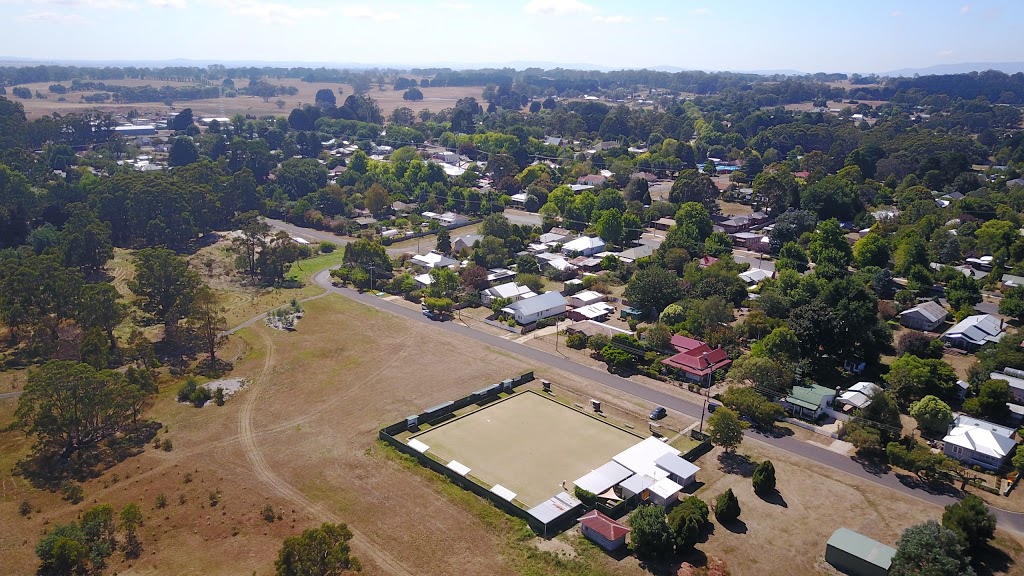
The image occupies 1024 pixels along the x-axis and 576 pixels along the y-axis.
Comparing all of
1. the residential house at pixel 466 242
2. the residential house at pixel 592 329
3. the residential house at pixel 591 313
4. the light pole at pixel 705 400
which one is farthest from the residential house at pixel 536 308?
the residential house at pixel 466 242

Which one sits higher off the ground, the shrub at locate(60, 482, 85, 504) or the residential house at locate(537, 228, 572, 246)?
the residential house at locate(537, 228, 572, 246)

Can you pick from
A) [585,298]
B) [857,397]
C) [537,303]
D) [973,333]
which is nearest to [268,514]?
[537,303]

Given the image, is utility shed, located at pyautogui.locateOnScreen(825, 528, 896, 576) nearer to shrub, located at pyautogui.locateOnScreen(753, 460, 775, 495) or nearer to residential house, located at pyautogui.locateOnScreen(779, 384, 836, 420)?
shrub, located at pyautogui.locateOnScreen(753, 460, 775, 495)

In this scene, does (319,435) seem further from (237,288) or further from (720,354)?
(237,288)

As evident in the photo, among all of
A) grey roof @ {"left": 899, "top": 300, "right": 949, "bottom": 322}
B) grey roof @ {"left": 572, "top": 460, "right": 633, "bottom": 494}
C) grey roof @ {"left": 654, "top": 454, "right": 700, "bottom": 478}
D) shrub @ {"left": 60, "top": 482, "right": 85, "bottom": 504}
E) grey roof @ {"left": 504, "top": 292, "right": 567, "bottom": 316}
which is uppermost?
grey roof @ {"left": 899, "top": 300, "right": 949, "bottom": 322}

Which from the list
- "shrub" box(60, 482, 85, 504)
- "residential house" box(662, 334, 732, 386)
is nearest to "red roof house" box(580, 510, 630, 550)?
"residential house" box(662, 334, 732, 386)
